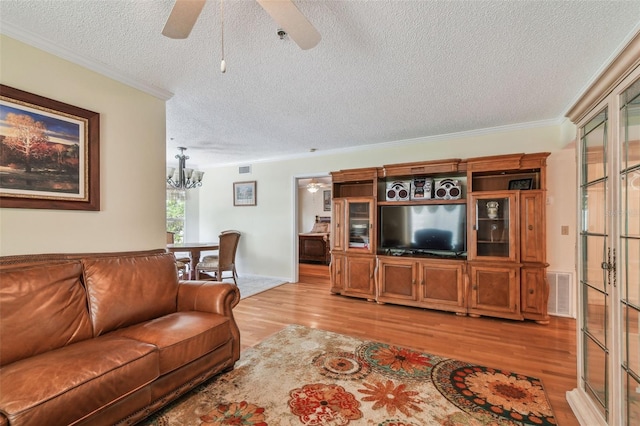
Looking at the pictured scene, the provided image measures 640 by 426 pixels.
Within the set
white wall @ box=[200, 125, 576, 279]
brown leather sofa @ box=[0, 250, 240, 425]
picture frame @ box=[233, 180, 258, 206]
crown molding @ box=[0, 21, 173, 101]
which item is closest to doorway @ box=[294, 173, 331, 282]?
A: white wall @ box=[200, 125, 576, 279]

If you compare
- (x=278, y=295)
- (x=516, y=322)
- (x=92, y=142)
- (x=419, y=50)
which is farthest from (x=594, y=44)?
(x=278, y=295)

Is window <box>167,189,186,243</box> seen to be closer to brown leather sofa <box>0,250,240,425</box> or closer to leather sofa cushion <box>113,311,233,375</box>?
brown leather sofa <box>0,250,240,425</box>

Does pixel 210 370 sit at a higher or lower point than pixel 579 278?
lower

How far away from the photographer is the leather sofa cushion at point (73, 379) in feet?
3.99

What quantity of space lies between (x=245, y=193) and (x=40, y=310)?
4.47 metres

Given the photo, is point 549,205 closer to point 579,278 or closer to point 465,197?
point 465,197

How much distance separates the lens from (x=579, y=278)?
1.93 metres

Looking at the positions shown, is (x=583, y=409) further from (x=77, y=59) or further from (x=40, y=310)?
(x=77, y=59)

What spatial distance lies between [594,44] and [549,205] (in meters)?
2.23

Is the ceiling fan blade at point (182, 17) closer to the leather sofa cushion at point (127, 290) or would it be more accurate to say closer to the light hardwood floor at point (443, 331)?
the leather sofa cushion at point (127, 290)

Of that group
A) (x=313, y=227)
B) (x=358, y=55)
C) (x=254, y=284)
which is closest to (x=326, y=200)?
(x=313, y=227)

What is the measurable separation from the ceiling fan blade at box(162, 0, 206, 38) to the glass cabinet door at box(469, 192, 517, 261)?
3.57 metres

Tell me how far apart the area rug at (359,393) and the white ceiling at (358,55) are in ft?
8.13

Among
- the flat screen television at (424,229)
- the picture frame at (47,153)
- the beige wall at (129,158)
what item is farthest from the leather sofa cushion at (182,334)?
the flat screen television at (424,229)
